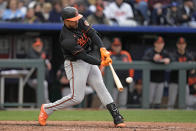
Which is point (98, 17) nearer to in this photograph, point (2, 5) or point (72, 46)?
point (2, 5)

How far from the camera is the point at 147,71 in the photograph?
9.88 metres

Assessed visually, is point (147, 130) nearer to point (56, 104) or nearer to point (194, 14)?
point (56, 104)

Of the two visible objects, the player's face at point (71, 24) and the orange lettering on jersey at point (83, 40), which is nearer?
the player's face at point (71, 24)

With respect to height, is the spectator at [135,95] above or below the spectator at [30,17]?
below

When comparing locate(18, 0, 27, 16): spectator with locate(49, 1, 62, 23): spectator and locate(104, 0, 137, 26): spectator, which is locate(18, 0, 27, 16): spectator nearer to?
locate(49, 1, 62, 23): spectator

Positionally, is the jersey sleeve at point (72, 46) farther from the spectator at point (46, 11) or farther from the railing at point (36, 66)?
the spectator at point (46, 11)

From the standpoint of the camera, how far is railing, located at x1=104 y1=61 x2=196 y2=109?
984 centimetres

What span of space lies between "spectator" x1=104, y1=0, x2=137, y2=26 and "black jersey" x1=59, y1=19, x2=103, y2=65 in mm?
4813

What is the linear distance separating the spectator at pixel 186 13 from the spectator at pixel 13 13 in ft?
12.9

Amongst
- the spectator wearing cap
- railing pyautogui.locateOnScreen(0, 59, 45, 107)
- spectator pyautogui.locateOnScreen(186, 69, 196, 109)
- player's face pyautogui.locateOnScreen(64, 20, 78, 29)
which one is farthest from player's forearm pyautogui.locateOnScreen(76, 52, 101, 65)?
the spectator wearing cap

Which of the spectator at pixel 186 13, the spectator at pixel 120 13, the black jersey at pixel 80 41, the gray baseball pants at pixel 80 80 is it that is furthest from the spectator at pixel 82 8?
the gray baseball pants at pixel 80 80

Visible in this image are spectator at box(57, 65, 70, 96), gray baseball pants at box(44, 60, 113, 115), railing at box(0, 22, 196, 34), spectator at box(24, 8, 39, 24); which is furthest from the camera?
spectator at box(24, 8, 39, 24)

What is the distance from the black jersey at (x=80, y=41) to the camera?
562 centimetres

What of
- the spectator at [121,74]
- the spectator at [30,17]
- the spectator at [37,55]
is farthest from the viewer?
the spectator at [30,17]
